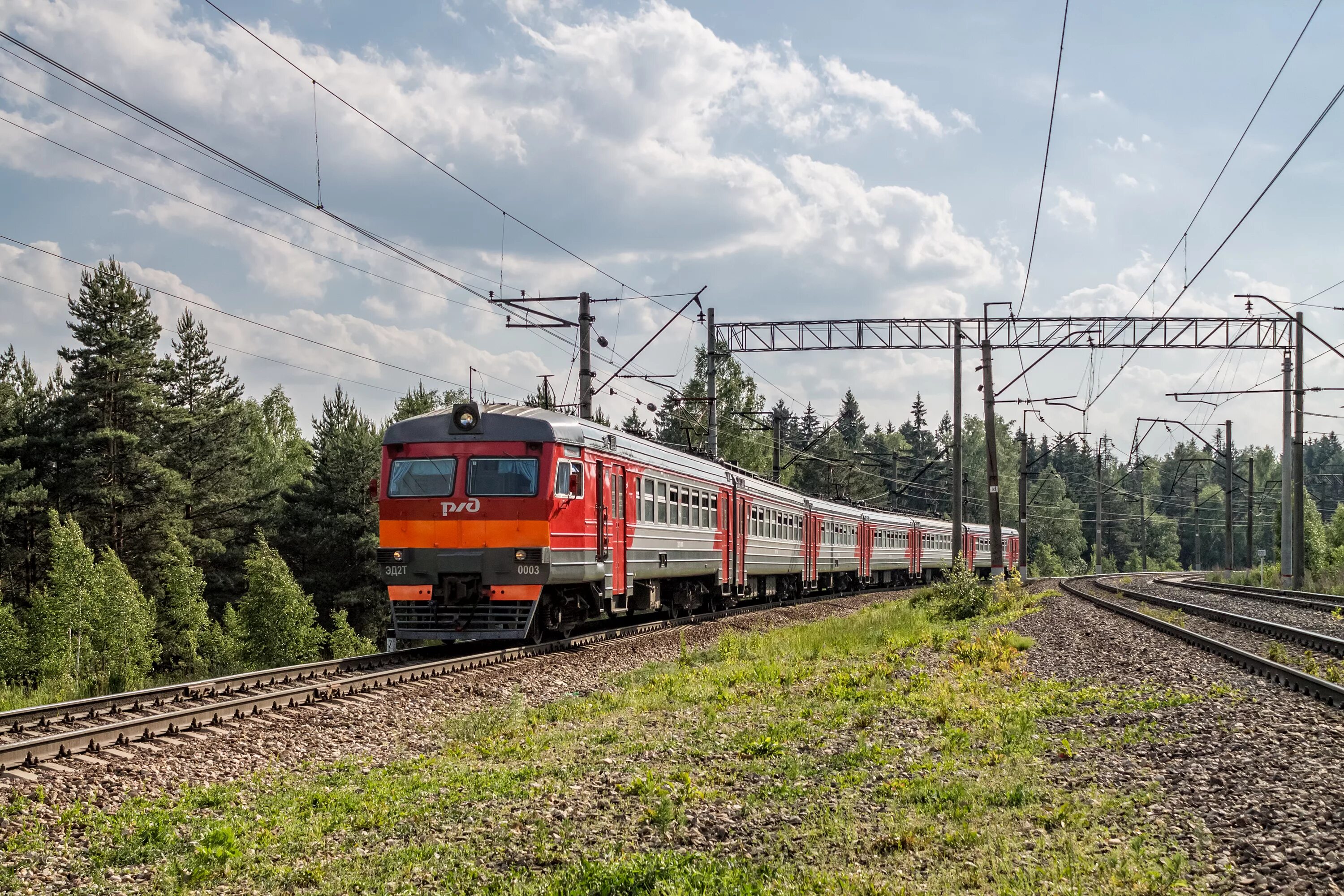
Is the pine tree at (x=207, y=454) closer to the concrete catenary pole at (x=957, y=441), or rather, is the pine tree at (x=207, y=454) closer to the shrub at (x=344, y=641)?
the shrub at (x=344, y=641)

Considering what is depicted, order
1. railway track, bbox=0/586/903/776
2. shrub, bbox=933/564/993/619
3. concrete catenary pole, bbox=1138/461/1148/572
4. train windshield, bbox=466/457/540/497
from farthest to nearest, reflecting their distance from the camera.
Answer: concrete catenary pole, bbox=1138/461/1148/572, shrub, bbox=933/564/993/619, train windshield, bbox=466/457/540/497, railway track, bbox=0/586/903/776

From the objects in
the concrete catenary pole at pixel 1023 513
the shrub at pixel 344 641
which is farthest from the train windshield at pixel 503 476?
the concrete catenary pole at pixel 1023 513

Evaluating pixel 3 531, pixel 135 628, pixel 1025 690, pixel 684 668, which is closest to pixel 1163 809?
pixel 1025 690

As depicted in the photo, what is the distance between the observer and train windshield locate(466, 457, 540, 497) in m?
14.9

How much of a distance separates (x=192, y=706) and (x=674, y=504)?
1117 centimetres

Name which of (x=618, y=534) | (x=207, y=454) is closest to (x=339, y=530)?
(x=207, y=454)

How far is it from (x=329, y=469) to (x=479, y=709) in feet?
138

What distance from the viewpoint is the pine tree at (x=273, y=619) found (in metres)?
42.2

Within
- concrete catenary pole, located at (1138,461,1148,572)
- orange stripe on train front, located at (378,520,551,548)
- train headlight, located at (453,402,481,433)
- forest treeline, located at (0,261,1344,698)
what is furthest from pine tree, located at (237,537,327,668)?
concrete catenary pole, located at (1138,461,1148,572)

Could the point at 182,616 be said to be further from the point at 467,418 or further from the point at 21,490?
the point at 467,418

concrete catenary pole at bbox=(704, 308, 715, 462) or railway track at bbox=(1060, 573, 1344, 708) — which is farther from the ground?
concrete catenary pole at bbox=(704, 308, 715, 462)

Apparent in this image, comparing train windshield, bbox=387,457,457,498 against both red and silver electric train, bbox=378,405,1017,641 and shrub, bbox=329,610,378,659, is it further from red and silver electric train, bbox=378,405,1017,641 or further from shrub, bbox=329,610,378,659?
shrub, bbox=329,610,378,659

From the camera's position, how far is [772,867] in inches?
212

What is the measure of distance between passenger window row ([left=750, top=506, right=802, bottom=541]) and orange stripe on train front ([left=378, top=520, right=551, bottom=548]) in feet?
39.2
